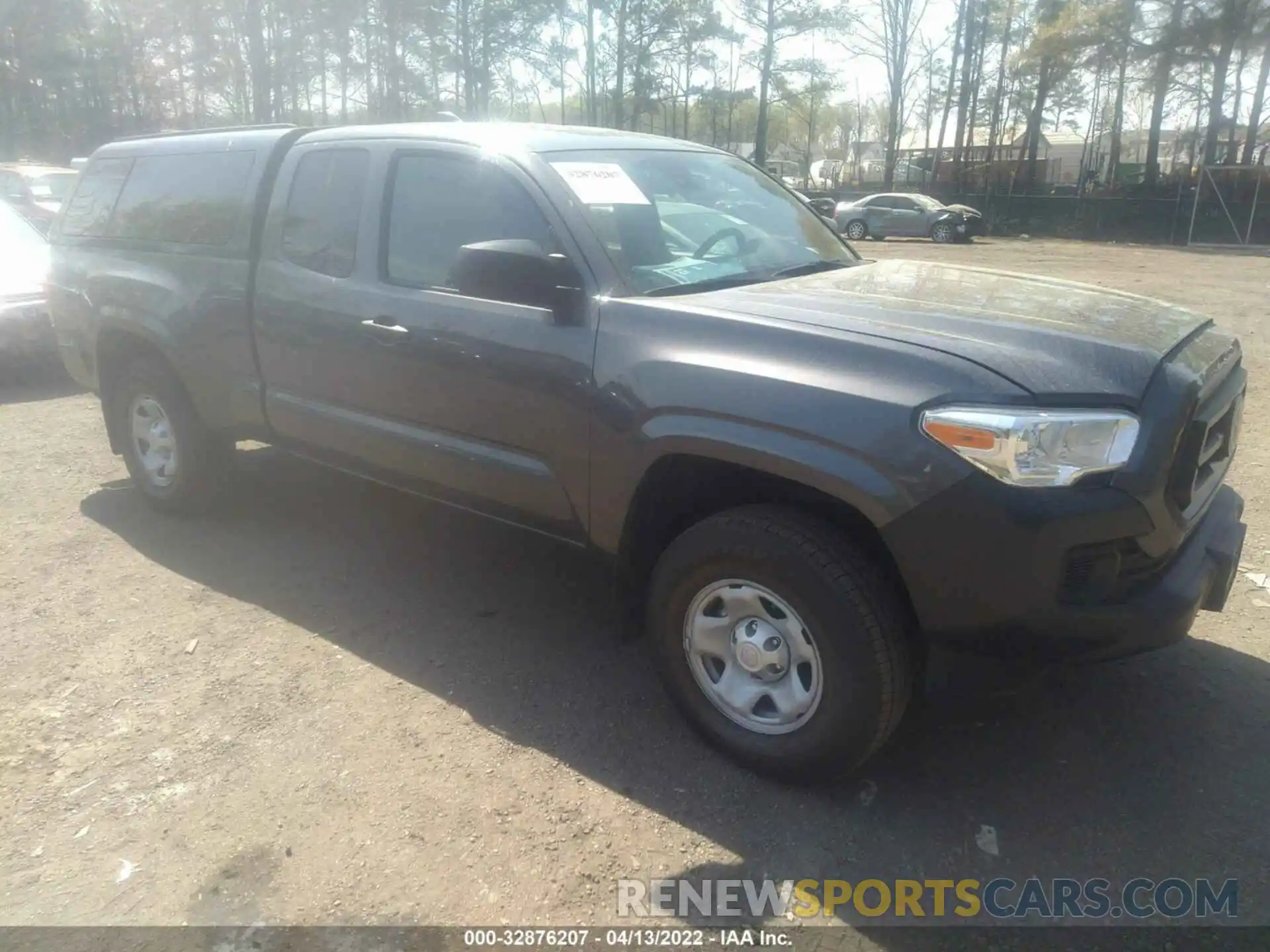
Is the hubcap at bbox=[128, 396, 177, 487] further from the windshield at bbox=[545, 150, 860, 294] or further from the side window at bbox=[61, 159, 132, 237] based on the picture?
the windshield at bbox=[545, 150, 860, 294]

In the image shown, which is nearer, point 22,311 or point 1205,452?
point 1205,452

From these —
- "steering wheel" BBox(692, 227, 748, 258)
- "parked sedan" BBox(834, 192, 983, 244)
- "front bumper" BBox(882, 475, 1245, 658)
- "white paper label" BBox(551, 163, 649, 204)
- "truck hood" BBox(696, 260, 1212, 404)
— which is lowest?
"front bumper" BBox(882, 475, 1245, 658)

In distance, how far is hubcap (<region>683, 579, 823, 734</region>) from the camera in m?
2.81

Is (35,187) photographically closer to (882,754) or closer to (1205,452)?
(882,754)

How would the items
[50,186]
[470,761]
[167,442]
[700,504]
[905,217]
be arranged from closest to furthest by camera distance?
[470,761]
[700,504]
[167,442]
[50,186]
[905,217]

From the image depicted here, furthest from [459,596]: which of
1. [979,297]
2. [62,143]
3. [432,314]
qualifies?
[62,143]

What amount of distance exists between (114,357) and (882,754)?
4.25 m

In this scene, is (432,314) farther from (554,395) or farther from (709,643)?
(709,643)

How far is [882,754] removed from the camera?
308 cm

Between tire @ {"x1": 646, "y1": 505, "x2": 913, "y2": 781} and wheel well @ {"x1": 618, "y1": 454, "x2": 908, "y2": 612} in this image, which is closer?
tire @ {"x1": 646, "y1": 505, "x2": 913, "y2": 781}

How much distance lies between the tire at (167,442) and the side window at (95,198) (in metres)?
0.85

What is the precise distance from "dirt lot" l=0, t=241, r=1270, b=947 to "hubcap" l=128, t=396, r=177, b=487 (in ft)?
2.05

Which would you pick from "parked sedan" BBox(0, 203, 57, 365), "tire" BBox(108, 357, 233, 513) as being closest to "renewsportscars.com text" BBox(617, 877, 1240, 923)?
"tire" BBox(108, 357, 233, 513)

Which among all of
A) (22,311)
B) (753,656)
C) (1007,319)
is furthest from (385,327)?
(22,311)
